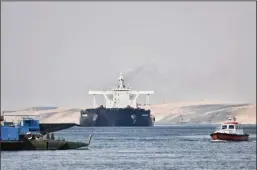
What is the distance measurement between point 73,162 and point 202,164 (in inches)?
346

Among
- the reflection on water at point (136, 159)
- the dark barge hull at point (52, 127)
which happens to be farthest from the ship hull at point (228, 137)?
the dark barge hull at point (52, 127)

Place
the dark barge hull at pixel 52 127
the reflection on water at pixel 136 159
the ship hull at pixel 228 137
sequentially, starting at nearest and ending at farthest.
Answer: the reflection on water at pixel 136 159 → the ship hull at pixel 228 137 → the dark barge hull at pixel 52 127

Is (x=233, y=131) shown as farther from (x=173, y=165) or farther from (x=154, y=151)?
(x=173, y=165)

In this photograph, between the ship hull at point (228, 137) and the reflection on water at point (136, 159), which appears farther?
the ship hull at point (228, 137)

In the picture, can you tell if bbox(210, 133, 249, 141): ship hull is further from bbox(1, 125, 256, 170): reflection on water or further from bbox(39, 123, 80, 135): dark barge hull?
bbox(39, 123, 80, 135): dark barge hull

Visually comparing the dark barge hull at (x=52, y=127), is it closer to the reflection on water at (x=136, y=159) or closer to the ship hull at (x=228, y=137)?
the ship hull at (x=228, y=137)

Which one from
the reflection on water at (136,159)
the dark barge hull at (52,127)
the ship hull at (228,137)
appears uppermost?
the dark barge hull at (52,127)

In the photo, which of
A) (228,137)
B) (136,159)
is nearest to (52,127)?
(228,137)

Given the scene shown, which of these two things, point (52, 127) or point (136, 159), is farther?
point (52, 127)

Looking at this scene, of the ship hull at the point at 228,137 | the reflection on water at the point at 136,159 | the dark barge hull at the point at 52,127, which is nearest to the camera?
the reflection on water at the point at 136,159

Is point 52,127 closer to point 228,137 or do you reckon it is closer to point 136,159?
point 228,137

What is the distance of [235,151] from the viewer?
83750 mm

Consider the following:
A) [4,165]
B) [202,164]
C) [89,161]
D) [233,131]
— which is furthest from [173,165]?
[233,131]

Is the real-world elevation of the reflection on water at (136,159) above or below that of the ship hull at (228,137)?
below
